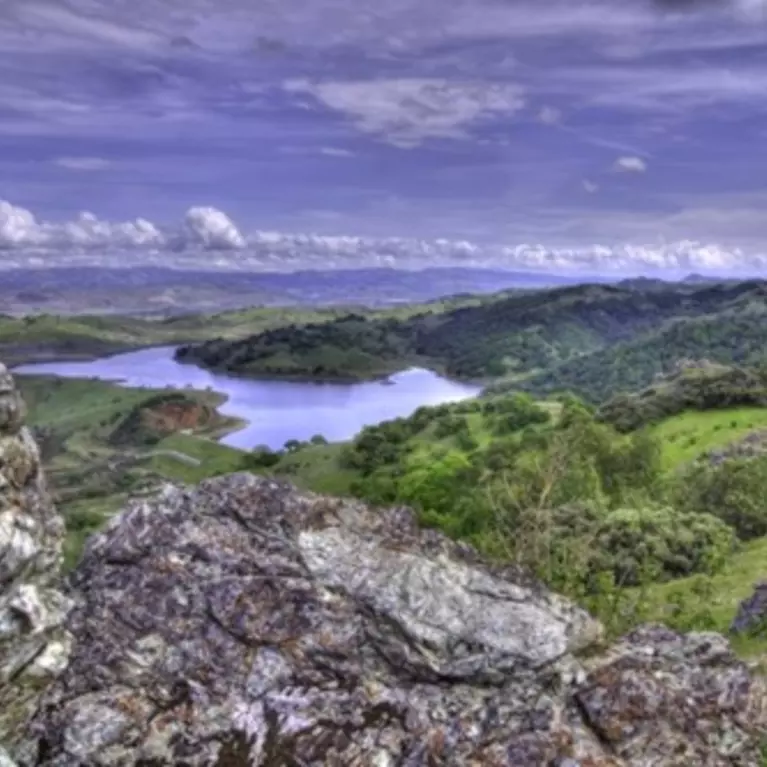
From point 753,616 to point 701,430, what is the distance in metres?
93.8

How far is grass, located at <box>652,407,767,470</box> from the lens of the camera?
113688 millimetres

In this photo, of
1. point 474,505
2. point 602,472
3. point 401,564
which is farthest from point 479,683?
point 602,472

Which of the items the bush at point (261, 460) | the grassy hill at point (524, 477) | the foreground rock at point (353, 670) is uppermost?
the foreground rock at point (353, 670)

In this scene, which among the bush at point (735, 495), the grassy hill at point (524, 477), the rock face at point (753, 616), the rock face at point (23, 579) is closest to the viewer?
the rock face at point (23, 579)

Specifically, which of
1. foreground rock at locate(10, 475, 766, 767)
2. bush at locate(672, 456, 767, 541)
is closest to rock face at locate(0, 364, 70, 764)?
foreground rock at locate(10, 475, 766, 767)

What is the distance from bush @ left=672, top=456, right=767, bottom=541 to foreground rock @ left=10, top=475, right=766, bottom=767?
165 ft

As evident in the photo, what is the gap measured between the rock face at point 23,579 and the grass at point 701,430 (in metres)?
96.4

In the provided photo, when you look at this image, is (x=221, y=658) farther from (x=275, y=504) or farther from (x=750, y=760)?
(x=750, y=760)

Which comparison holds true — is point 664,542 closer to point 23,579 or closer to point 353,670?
point 353,670

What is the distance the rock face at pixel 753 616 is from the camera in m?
35.5

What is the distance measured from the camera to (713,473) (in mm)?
76562

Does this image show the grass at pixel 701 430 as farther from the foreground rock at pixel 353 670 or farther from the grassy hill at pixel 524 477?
the foreground rock at pixel 353 670

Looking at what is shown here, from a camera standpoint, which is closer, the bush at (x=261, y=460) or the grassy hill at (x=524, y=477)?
the grassy hill at (x=524, y=477)

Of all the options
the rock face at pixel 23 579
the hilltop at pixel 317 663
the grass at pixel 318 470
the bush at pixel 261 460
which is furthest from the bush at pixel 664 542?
the bush at pixel 261 460
